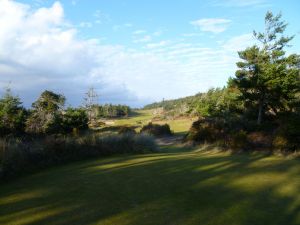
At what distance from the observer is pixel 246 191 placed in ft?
22.5

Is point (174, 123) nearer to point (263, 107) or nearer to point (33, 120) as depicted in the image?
point (263, 107)

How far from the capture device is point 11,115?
69.9 ft

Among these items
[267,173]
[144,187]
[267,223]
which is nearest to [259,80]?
[267,173]

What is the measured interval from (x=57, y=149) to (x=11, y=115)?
11306 millimetres

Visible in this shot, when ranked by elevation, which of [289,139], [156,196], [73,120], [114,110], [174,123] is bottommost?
[156,196]

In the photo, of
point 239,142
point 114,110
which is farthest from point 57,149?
point 114,110

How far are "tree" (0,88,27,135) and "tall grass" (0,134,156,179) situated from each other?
744 centimetres

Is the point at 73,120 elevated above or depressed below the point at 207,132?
above

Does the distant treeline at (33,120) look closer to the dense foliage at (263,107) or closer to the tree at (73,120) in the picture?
the tree at (73,120)

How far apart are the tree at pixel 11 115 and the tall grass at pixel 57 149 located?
7439 millimetres

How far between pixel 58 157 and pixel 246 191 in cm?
720

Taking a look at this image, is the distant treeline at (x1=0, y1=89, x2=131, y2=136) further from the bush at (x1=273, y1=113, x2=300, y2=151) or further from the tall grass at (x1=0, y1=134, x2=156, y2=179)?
the bush at (x1=273, y1=113, x2=300, y2=151)

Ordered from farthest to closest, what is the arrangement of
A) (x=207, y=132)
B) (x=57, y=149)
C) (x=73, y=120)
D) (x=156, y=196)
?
(x=73, y=120) < (x=207, y=132) < (x=57, y=149) < (x=156, y=196)

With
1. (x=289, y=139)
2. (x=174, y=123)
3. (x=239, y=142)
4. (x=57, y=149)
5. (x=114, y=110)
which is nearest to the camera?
(x=57, y=149)
